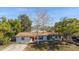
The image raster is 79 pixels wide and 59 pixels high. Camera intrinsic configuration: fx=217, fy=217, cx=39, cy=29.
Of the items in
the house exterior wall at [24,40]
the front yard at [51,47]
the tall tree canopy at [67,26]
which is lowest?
the front yard at [51,47]

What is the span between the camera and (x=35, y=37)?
2.84 meters

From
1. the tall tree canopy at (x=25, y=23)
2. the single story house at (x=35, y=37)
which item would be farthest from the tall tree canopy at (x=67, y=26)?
the tall tree canopy at (x=25, y=23)

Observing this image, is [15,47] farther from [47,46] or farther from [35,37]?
[47,46]

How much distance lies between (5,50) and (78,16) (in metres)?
1.04

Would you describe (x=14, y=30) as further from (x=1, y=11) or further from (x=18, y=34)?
(x=1, y=11)

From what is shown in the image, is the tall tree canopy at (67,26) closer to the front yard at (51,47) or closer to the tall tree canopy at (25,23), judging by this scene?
the front yard at (51,47)

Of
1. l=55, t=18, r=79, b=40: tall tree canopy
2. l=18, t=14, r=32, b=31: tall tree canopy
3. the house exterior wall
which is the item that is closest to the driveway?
the house exterior wall

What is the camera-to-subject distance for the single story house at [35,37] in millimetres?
2812

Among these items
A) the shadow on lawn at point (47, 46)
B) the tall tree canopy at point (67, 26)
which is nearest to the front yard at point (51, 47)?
the shadow on lawn at point (47, 46)

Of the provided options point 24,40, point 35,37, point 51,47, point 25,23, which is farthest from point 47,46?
point 25,23

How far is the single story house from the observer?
9.23ft

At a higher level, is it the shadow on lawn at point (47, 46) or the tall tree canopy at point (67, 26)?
the tall tree canopy at point (67, 26)
